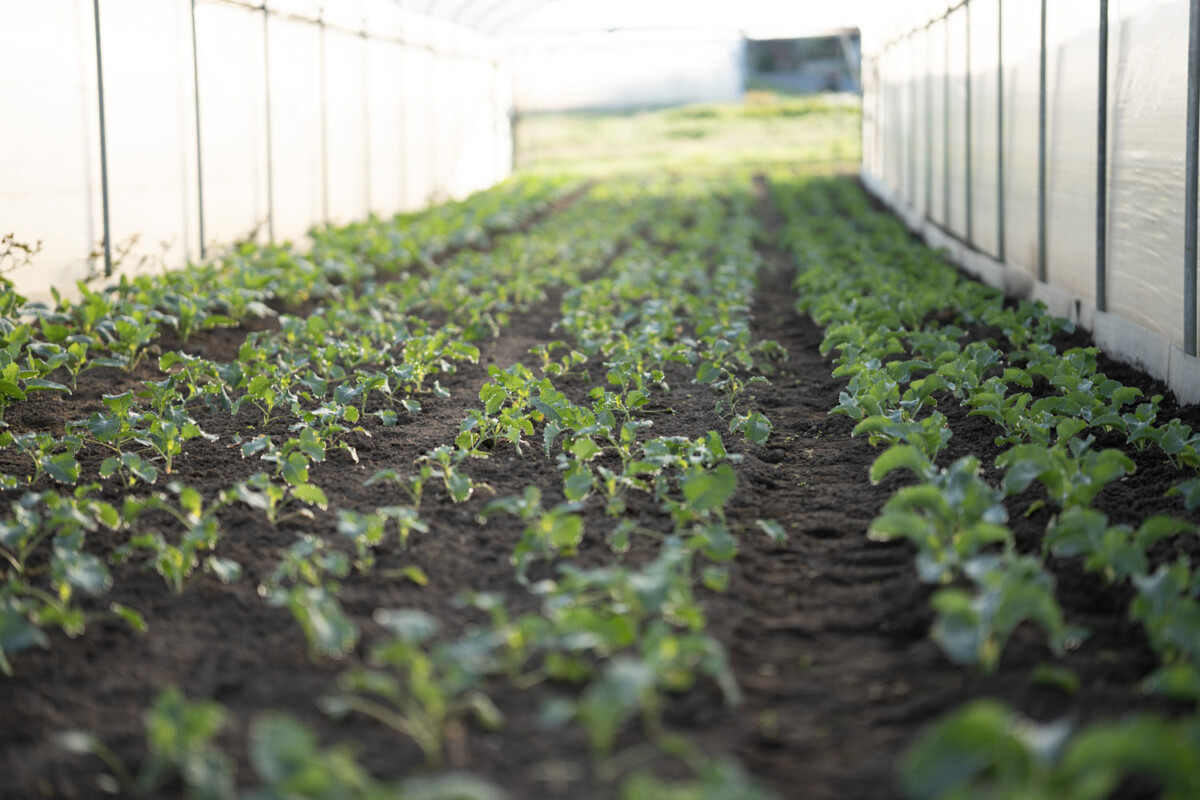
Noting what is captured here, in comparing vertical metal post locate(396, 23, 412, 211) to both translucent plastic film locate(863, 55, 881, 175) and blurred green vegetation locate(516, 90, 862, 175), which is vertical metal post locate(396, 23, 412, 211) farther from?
translucent plastic film locate(863, 55, 881, 175)

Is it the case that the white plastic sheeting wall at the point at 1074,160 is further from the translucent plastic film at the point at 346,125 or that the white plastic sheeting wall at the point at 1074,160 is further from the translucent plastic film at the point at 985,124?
the translucent plastic film at the point at 346,125

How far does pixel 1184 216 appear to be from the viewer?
5410 millimetres

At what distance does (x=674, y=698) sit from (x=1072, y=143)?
5931 millimetres

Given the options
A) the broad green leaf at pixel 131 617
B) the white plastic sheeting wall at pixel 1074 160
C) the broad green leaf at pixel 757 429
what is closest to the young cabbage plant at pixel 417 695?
the broad green leaf at pixel 131 617

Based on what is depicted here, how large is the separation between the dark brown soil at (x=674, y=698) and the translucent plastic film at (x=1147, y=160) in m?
1.78

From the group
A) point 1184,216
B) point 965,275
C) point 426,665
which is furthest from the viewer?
point 965,275

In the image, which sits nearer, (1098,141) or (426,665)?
(426,665)

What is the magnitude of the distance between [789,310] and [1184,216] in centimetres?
362

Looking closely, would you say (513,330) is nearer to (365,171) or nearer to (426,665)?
(426,665)

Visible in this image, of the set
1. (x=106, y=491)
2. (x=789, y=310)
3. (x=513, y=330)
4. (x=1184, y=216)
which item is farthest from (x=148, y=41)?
(x=1184, y=216)

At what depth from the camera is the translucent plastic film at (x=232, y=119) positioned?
9.97 m

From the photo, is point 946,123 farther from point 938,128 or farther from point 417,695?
point 417,695

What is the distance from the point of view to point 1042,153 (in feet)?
26.2

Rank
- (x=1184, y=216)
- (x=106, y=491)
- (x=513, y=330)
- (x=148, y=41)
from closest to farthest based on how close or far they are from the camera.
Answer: (x=106, y=491)
(x=1184, y=216)
(x=513, y=330)
(x=148, y=41)
